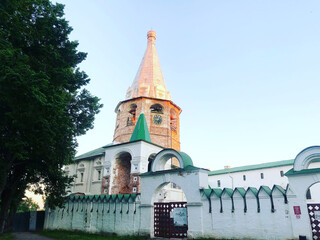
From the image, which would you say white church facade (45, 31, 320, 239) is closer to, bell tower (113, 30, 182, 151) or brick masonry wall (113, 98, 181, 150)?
brick masonry wall (113, 98, 181, 150)

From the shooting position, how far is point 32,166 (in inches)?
501

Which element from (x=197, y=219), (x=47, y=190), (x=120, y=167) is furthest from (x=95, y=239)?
(x=120, y=167)

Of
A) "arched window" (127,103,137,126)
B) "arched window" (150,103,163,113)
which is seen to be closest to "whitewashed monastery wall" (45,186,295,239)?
"arched window" (127,103,137,126)

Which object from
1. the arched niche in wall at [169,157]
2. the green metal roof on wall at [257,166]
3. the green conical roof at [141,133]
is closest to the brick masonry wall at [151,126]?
the green conical roof at [141,133]

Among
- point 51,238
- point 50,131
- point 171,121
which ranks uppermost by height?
point 171,121

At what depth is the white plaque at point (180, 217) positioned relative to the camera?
1052 centimetres

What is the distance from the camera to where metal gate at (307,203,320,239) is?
7.92m

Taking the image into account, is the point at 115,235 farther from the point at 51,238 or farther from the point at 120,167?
the point at 120,167

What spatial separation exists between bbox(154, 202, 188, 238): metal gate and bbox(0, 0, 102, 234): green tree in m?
5.51

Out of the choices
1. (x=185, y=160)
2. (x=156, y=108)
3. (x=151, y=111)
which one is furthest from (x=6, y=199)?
(x=156, y=108)

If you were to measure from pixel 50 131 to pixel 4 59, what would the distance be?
2.92 metres

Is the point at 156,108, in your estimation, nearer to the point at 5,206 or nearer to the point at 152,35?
the point at 152,35

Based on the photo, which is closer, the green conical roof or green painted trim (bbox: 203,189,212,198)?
green painted trim (bbox: 203,189,212,198)

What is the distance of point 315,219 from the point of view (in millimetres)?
8086
